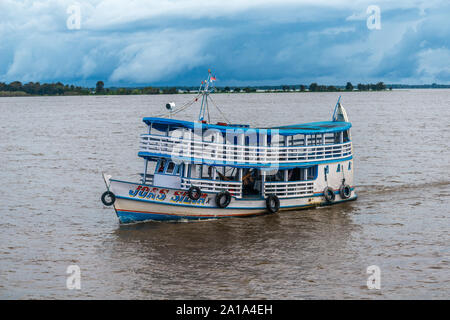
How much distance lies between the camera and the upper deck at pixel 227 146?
22.4 m

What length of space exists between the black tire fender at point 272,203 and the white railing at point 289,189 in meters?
0.34

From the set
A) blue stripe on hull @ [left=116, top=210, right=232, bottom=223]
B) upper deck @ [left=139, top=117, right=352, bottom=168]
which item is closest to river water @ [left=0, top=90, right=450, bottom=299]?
blue stripe on hull @ [left=116, top=210, right=232, bottom=223]

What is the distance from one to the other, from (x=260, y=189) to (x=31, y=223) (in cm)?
1003

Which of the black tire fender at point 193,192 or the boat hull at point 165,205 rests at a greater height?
the black tire fender at point 193,192

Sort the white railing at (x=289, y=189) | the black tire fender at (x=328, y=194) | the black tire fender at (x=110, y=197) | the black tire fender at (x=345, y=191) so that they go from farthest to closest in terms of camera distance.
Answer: the black tire fender at (x=345, y=191) → the black tire fender at (x=328, y=194) → the white railing at (x=289, y=189) → the black tire fender at (x=110, y=197)

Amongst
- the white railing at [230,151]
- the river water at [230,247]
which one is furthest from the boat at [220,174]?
the river water at [230,247]

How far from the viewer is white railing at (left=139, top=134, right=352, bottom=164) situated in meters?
22.4

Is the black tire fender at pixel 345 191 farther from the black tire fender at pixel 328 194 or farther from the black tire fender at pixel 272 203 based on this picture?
the black tire fender at pixel 272 203

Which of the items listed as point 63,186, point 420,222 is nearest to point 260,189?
point 420,222

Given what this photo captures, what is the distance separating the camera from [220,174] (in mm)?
24172

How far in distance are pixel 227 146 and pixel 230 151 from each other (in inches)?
9.7

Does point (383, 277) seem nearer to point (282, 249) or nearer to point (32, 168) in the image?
point (282, 249)

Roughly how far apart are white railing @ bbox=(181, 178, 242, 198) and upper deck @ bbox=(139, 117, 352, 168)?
81cm

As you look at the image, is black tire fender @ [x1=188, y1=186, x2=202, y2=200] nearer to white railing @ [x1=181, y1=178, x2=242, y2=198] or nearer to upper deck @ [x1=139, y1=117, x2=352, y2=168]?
white railing @ [x1=181, y1=178, x2=242, y2=198]
